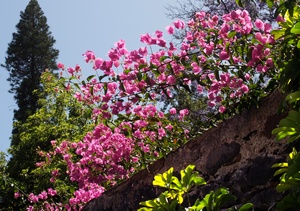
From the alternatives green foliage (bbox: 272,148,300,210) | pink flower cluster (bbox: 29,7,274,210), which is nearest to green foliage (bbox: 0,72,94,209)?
pink flower cluster (bbox: 29,7,274,210)

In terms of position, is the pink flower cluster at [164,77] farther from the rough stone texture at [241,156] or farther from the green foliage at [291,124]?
the green foliage at [291,124]

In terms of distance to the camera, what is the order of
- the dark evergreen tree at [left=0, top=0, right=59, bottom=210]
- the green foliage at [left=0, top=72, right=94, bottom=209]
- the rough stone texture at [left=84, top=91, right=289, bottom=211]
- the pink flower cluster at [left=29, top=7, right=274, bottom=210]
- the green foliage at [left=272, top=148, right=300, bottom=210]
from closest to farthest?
1. the green foliage at [left=272, top=148, right=300, bottom=210]
2. the rough stone texture at [left=84, top=91, right=289, bottom=211]
3. the pink flower cluster at [left=29, top=7, right=274, bottom=210]
4. the green foliage at [left=0, top=72, right=94, bottom=209]
5. the dark evergreen tree at [left=0, top=0, right=59, bottom=210]

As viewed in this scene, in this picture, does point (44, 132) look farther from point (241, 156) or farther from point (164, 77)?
point (241, 156)

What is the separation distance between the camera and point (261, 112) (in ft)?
9.98

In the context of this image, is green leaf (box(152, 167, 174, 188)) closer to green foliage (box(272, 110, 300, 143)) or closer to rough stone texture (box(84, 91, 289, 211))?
rough stone texture (box(84, 91, 289, 211))

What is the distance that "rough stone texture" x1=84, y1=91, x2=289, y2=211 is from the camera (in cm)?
276

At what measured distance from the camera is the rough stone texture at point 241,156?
2760mm

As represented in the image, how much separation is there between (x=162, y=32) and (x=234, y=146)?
1182 millimetres

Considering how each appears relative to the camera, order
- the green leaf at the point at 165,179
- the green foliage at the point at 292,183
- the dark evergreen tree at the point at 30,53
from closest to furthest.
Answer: the green foliage at the point at 292,183 < the green leaf at the point at 165,179 < the dark evergreen tree at the point at 30,53

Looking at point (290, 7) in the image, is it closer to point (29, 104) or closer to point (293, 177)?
point (293, 177)

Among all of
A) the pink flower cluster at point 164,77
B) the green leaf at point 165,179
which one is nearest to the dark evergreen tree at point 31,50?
the pink flower cluster at point 164,77

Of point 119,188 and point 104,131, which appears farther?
point 104,131

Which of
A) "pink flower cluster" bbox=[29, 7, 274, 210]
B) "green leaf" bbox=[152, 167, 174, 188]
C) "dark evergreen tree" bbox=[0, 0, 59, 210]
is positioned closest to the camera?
"green leaf" bbox=[152, 167, 174, 188]

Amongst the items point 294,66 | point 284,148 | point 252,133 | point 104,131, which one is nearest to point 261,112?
point 252,133
